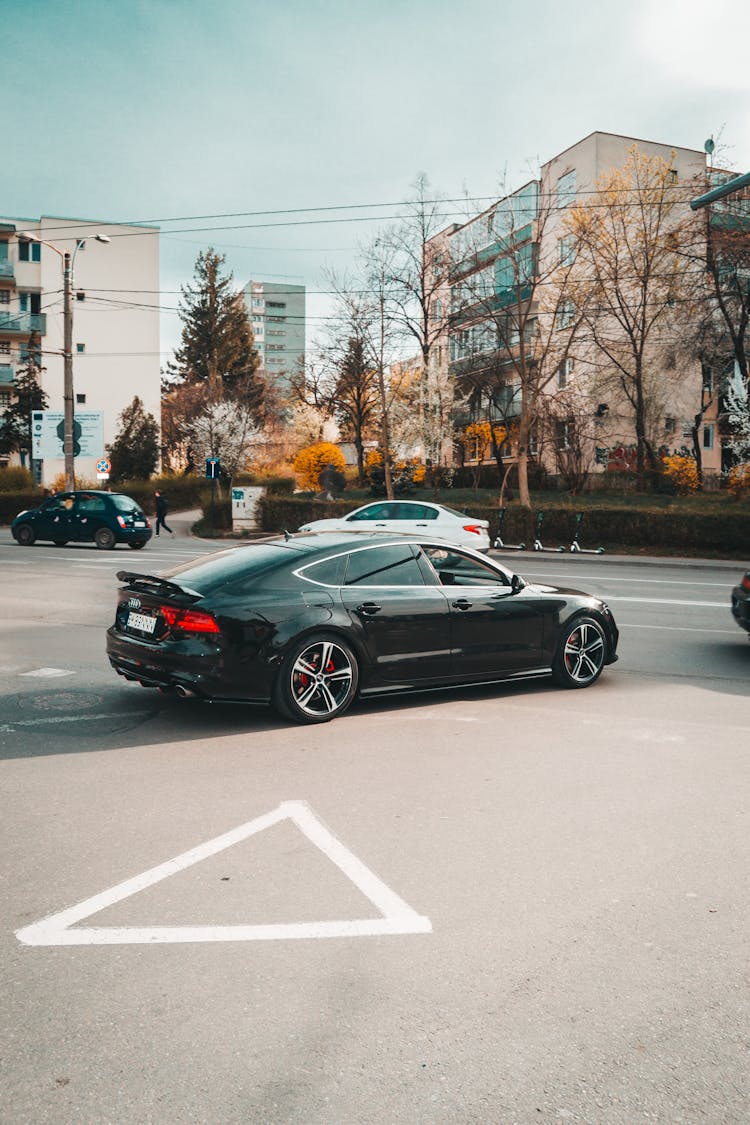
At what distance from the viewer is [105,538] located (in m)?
27.7

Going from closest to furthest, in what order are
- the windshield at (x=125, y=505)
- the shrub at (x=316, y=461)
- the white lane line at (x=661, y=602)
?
the white lane line at (x=661, y=602)
the windshield at (x=125, y=505)
the shrub at (x=316, y=461)

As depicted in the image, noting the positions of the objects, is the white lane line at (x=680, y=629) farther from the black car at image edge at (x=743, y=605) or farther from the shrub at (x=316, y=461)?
the shrub at (x=316, y=461)

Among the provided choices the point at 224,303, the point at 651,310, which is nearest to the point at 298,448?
the point at 224,303

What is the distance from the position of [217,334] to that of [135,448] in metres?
20.2

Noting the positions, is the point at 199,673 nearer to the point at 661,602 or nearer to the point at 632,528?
the point at 661,602

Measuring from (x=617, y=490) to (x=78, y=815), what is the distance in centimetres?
3854

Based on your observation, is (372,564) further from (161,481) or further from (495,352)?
(161,481)

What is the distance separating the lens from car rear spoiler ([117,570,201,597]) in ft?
22.2

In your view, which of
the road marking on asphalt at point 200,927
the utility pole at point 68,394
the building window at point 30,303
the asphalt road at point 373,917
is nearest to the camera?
the asphalt road at point 373,917

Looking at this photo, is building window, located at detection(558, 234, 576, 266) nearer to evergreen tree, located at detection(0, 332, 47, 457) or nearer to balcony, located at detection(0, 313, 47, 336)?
evergreen tree, located at detection(0, 332, 47, 457)

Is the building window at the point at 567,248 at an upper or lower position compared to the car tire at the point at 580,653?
upper

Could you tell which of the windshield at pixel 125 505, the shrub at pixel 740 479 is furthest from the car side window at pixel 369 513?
the shrub at pixel 740 479

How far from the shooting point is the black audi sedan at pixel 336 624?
21.7 feet

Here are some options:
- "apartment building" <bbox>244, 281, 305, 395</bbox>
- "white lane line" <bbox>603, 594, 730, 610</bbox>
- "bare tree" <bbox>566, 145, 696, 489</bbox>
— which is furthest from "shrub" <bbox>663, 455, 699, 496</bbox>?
"apartment building" <bbox>244, 281, 305, 395</bbox>
